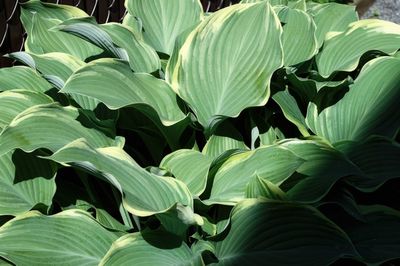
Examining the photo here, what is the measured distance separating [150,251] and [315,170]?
399 mm

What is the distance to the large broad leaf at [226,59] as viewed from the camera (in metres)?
1.58

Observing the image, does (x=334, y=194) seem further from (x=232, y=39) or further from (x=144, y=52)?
(x=144, y=52)

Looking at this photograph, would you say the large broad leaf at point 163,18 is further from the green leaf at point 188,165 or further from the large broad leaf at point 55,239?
the large broad leaf at point 55,239

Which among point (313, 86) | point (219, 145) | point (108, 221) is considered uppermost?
point (313, 86)

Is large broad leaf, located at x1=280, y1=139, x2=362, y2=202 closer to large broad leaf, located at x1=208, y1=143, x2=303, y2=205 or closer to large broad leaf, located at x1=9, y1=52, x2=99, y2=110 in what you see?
large broad leaf, located at x1=208, y1=143, x2=303, y2=205

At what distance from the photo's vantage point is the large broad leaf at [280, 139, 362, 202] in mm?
1419

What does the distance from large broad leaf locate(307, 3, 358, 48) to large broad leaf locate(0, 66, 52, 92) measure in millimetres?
803

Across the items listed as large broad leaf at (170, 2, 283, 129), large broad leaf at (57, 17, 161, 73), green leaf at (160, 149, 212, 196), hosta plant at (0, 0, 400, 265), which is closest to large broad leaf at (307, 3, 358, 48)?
hosta plant at (0, 0, 400, 265)

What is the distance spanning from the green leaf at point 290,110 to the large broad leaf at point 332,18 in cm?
34

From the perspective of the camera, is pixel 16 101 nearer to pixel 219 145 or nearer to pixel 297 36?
pixel 219 145

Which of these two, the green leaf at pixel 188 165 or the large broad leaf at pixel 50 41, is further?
the large broad leaf at pixel 50 41

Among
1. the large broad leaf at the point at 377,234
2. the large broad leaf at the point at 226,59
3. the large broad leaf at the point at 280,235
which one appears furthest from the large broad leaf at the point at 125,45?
the large broad leaf at the point at 377,234

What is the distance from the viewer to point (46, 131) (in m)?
1.47

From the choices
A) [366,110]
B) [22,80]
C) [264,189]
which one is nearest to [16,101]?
[22,80]
